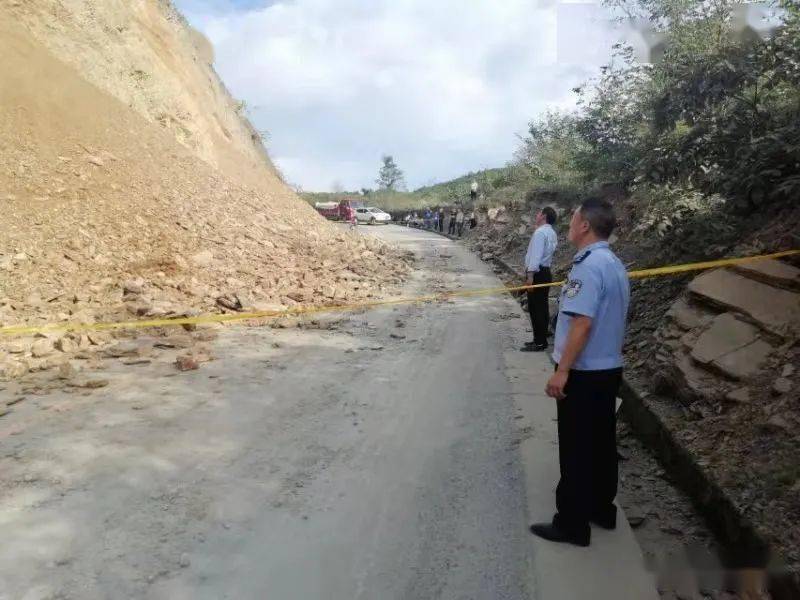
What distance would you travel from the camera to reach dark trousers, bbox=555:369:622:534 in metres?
2.94

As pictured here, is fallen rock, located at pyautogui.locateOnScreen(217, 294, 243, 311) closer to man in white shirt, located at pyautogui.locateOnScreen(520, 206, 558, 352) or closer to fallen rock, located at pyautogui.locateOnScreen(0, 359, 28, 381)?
fallen rock, located at pyautogui.locateOnScreen(0, 359, 28, 381)

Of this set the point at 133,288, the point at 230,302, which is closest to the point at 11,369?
the point at 133,288

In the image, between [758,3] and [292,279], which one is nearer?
[758,3]

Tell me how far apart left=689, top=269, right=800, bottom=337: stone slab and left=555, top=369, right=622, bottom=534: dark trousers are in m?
1.80

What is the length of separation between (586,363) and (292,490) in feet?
6.18

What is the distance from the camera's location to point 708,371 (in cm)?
410

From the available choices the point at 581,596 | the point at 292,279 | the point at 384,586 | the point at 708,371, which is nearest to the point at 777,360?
the point at 708,371

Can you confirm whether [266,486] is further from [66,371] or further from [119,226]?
[119,226]

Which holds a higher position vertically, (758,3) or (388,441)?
(758,3)

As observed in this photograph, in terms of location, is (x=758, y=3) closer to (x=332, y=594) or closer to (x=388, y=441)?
(x=388, y=441)

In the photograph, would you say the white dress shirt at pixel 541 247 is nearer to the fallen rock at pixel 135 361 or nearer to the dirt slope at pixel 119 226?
the dirt slope at pixel 119 226

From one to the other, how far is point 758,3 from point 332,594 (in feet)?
28.8

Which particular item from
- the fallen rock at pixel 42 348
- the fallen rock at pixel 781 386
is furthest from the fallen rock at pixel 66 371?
the fallen rock at pixel 781 386

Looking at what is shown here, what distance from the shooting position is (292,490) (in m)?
3.37
